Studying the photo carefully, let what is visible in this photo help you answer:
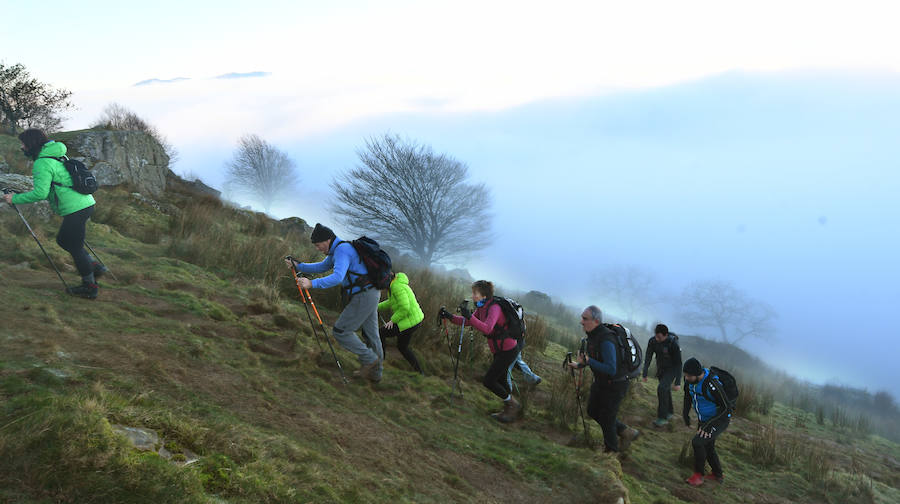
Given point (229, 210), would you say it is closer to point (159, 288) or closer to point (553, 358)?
point (159, 288)

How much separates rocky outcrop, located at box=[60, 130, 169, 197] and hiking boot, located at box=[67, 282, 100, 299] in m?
11.1

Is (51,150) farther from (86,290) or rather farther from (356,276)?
(356,276)

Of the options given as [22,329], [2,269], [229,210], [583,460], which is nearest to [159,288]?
[2,269]

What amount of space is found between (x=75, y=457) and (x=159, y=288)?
6.00 m

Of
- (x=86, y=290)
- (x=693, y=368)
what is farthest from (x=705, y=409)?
(x=86, y=290)

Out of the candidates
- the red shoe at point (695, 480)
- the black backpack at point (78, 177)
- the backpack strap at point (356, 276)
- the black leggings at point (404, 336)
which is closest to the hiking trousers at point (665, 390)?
the red shoe at point (695, 480)

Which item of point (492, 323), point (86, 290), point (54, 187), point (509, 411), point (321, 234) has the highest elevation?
point (321, 234)

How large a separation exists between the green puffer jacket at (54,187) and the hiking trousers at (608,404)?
23.5ft

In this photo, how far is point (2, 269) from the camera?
21.8ft

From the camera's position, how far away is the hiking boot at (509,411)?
6.72 metres

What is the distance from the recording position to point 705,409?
5.97 m

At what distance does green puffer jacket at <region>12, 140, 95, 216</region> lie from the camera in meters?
5.81

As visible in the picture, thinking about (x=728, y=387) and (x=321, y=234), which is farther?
(x=728, y=387)

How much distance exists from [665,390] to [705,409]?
8.27ft
